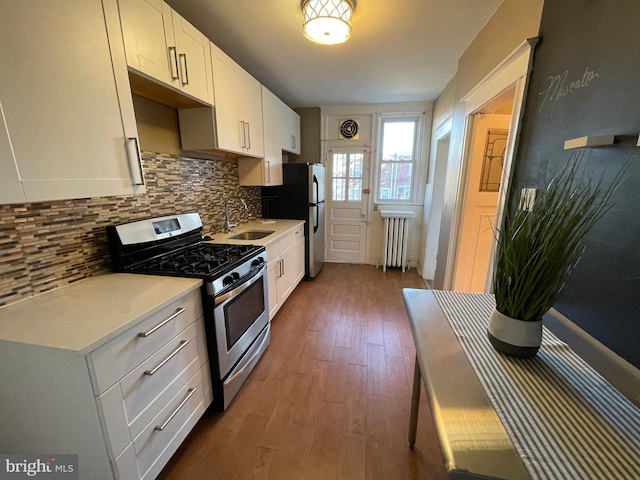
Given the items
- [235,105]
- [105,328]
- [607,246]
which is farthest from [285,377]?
[235,105]

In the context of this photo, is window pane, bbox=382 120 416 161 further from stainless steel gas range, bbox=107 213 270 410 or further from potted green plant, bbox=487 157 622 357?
potted green plant, bbox=487 157 622 357

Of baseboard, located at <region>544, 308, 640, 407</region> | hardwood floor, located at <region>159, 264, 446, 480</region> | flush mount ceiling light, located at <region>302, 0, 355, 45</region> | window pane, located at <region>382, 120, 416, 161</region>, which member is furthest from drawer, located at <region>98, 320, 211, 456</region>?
window pane, located at <region>382, 120, 416, 161</region>

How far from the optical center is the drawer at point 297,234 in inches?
119

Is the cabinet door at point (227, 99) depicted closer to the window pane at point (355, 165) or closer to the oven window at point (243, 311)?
the oven window at point (243, 311)

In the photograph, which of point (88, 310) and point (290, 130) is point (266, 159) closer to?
point (290, 130)

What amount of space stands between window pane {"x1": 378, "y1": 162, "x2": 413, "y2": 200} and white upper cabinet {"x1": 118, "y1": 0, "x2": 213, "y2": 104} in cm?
289

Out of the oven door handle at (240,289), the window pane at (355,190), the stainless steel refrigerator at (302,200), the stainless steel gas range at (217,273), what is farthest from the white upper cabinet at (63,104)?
the window pane at (355,190)

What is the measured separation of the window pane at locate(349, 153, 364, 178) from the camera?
402cm

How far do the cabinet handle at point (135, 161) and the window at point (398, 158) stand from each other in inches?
133

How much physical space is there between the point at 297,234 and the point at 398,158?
2.09 meters

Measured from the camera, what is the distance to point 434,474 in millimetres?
1238

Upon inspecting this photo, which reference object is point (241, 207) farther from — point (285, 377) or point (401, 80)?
point (401, 80)

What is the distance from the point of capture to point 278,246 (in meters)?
2.53

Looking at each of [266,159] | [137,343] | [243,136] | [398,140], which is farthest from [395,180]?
[137,343]
